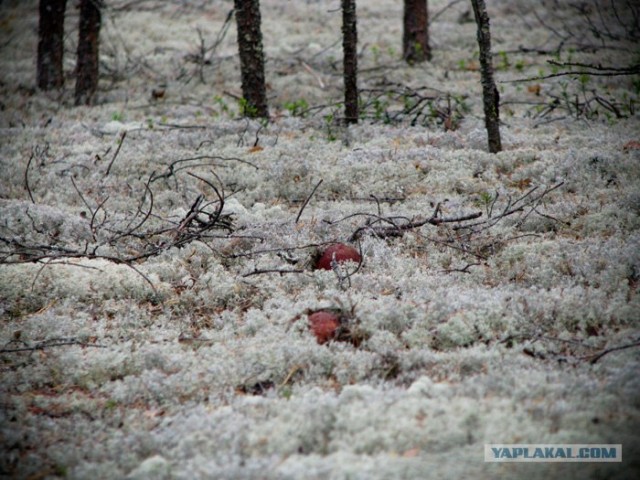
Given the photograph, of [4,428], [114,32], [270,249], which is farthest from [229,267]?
[114,32]

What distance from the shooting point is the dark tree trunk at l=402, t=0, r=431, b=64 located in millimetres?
16234

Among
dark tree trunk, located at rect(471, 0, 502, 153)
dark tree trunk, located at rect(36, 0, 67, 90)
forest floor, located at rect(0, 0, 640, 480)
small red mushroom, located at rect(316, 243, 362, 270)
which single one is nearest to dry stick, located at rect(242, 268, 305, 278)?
forest floor, located at rect(0, 0, 640, 480)

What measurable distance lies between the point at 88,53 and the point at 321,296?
460 inches

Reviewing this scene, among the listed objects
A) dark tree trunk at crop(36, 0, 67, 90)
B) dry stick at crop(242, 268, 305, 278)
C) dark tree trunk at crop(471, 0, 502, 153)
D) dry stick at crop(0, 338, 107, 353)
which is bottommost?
dry stick at crop(0, 338, 107, 353)

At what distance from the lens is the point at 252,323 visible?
471cm

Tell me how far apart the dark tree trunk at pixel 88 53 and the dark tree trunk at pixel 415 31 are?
8.37 meters

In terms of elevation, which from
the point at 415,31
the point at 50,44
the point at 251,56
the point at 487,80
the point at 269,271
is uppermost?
the point at 415,31

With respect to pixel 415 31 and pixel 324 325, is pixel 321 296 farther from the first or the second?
pixel 415 31

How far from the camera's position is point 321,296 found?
16.5ft

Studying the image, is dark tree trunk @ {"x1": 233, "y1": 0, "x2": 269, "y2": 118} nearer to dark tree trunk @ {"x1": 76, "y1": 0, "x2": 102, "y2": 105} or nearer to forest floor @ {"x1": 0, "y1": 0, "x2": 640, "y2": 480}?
forest floor @ {"x1": 0, "y1": 0, "x2": 640, "y2": 480}

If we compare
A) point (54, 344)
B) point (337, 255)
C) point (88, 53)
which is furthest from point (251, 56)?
point (54, 344)

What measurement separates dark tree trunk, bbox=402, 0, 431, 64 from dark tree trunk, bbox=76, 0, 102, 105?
837 cm

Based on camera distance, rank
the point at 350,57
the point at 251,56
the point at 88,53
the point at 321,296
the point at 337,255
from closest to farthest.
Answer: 1. the point at 321,296
2. the point at 337,255
3. the point at 350,57
4. the point at 251,56
5. the point at 88,53

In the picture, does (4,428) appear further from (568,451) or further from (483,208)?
(483,208)
